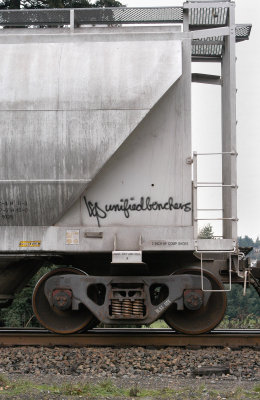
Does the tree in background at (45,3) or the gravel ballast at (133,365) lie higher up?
the tree in background at (45,3)

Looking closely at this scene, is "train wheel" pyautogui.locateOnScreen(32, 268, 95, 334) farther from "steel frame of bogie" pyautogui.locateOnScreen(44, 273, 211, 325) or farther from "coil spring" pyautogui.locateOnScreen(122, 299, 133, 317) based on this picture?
"coil spring" pyautogui.locateOnScreen(122, 299, 133, 317)

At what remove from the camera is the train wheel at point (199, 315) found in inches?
338

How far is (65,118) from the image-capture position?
26.7ft

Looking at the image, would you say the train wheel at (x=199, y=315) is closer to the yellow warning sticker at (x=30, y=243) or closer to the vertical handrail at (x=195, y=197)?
the vertical handrail at (x=195, y=197)

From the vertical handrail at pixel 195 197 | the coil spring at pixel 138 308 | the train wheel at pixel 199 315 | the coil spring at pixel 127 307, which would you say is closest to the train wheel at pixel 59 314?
the coil spring at pixel 127 307

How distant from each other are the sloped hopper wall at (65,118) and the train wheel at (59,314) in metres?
0.98

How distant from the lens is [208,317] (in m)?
8.64

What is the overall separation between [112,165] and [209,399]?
164 inches

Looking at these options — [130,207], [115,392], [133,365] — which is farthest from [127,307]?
[115,392]

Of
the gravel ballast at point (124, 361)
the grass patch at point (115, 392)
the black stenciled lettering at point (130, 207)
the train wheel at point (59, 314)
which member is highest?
the black stenciled lettering at point (130, 207)

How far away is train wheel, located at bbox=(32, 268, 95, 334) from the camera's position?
8.68 metres

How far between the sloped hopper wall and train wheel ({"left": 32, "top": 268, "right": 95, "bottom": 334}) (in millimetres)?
978

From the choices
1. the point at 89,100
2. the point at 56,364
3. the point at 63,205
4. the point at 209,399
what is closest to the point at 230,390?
the point at 209,399

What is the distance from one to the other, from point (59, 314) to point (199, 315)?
2215 millimetres
